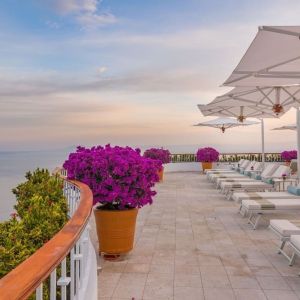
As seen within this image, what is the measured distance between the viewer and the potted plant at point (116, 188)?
523cm

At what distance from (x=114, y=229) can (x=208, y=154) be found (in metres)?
16.4

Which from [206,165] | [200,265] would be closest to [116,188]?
[200,265]

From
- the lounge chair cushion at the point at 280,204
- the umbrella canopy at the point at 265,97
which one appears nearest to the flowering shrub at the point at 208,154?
the umbrella canopy at the point at 265,97

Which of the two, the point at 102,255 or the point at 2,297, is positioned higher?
the point at 2,297

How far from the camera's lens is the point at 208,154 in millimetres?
21250

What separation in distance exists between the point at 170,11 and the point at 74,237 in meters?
13.0

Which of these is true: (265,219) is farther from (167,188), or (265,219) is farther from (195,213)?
(167,188)

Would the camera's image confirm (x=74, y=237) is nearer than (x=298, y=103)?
Yes

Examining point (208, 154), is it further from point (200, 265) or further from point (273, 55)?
point (200, 265)

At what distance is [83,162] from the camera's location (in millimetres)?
5367

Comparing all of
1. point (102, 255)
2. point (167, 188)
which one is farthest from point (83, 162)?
point (167, 188)

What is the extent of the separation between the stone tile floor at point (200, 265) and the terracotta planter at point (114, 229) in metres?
0.20

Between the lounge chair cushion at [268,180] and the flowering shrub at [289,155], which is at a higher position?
the flowering shrub at [289,155]

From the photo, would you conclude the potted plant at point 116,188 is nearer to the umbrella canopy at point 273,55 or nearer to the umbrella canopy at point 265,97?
the umbrella canopy at point 273,55
